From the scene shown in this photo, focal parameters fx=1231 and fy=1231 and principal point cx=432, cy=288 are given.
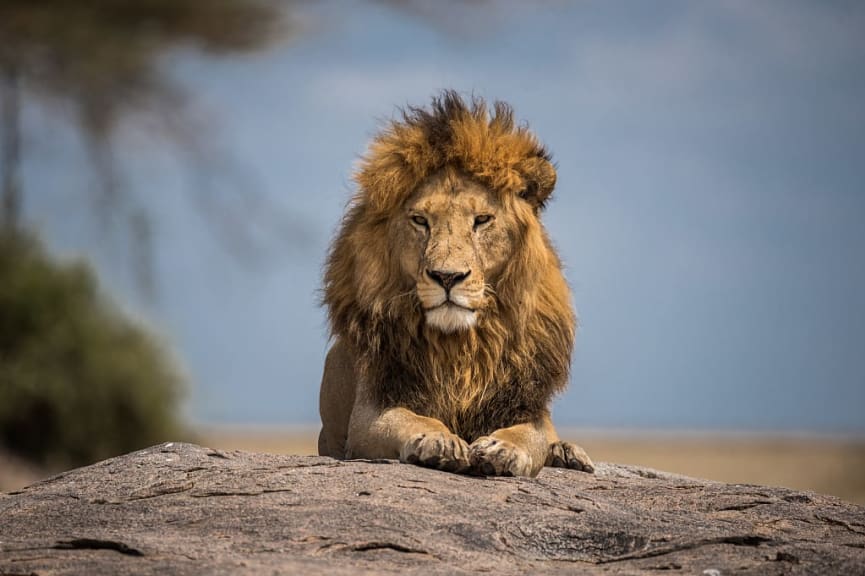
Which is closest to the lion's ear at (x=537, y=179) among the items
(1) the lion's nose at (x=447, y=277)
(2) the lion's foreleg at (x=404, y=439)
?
(1) the lion's nose at (x=447, y=277)

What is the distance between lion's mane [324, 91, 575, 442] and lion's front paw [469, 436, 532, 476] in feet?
1.38

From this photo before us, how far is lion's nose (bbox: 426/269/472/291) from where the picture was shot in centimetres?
509

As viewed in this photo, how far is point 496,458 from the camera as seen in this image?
196 inches

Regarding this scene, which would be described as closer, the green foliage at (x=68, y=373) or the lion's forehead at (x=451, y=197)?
the lion's forehead at (x=451, y=197)

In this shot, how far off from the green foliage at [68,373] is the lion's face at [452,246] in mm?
9440

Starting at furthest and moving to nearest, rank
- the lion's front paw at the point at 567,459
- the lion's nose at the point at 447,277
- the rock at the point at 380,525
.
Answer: the lion's front paw at the point at 567,459
the lion's nose at the point at 447,277
the rock at the point at 380,525

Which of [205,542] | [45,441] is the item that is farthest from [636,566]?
[45,441]

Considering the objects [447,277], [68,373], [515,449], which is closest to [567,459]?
[515,449]

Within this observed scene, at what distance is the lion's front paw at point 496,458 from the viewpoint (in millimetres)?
4973

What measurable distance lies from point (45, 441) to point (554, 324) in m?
9.78

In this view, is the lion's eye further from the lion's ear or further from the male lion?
the lion's ear

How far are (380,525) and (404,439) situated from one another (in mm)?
817

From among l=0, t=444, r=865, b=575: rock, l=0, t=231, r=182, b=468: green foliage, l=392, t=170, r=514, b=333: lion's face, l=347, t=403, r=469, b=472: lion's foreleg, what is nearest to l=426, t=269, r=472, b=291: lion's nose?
l=392, t=170, r=514, b=333: lion's face

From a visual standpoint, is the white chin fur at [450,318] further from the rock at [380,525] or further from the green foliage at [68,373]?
the green foliage at [68,373]
